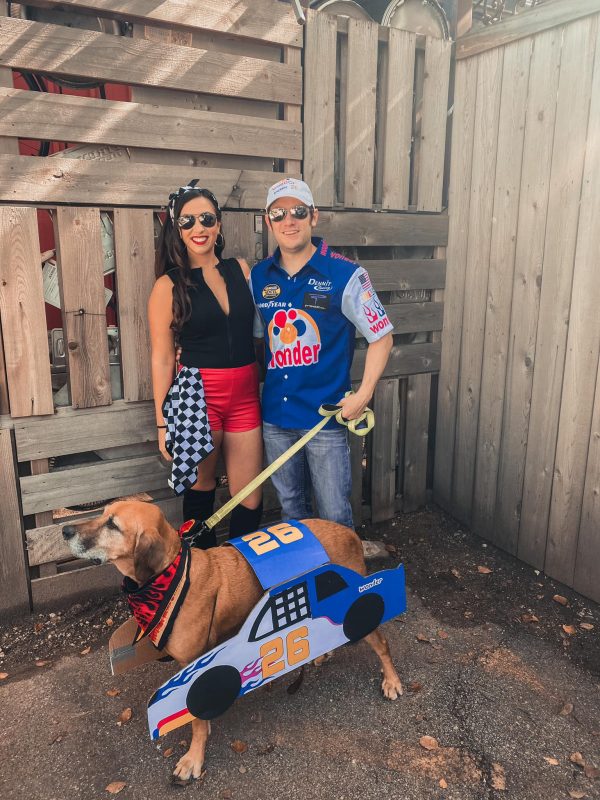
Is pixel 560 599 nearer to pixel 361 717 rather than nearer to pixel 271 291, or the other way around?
pixel 361 717

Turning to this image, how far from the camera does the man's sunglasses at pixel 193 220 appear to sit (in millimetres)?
3193

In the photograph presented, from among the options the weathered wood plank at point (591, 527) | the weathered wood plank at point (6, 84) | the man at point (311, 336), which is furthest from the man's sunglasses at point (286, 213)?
the weathered wood plank at point (591, 527)

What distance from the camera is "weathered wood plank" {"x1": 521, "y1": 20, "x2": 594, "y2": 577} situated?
145 inches

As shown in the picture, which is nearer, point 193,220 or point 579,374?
point 193,220

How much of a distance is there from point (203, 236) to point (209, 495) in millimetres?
1515

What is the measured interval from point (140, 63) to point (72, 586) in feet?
10.6

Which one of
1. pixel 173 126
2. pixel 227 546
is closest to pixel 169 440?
pixel 227 546

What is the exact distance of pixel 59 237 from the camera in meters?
3.47

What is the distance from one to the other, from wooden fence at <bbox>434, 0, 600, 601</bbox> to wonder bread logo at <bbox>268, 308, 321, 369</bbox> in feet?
5.76

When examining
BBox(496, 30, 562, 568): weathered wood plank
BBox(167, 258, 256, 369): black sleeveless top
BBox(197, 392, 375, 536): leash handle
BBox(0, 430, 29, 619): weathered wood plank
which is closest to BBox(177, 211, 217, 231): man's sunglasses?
BBox(167, 258, 256, 369): black sleeveless top

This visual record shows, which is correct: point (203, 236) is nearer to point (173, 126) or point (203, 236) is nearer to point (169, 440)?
point (173, 126)

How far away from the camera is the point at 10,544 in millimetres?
3660

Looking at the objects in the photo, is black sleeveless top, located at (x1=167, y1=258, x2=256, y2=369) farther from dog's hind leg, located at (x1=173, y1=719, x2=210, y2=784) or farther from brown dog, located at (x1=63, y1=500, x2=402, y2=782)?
dog's hind leg, located at (x1=173, y1=719, x2=210, y2=784)

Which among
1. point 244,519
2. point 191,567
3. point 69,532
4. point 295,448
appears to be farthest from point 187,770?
point 295,448
